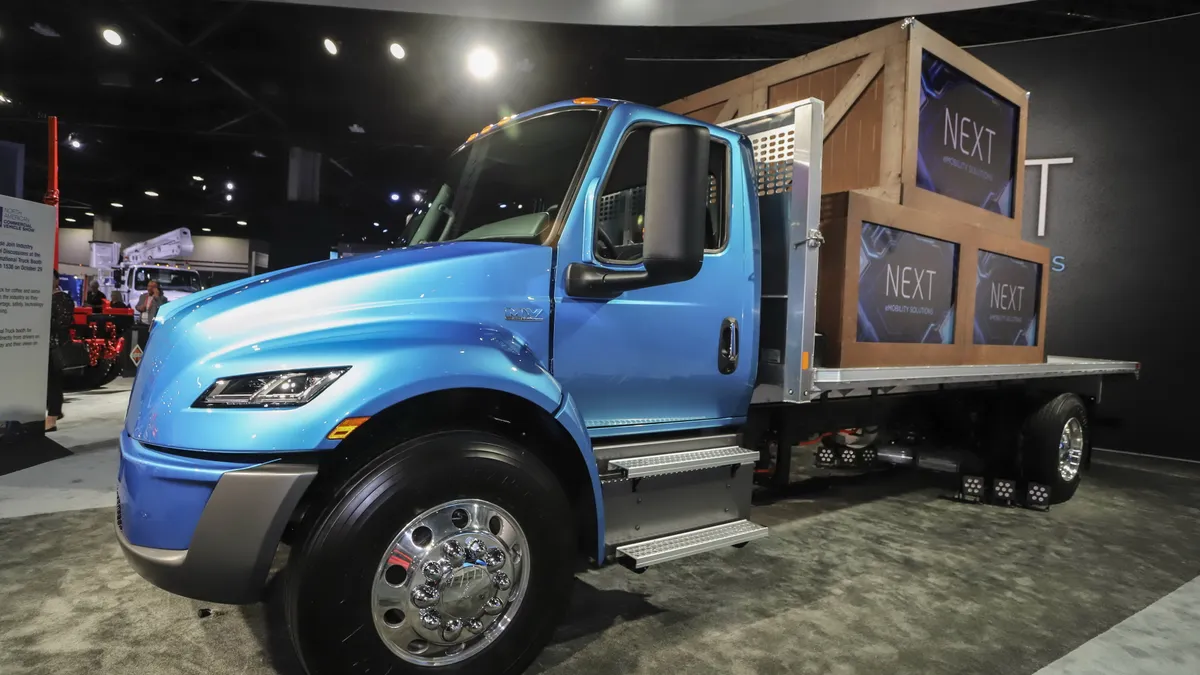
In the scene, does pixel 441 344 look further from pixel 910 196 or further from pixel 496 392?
pixel 910 196

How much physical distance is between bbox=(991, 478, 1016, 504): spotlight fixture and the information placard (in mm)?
8015

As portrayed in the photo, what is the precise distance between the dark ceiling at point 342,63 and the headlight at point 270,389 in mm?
6879

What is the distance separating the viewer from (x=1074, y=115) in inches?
300

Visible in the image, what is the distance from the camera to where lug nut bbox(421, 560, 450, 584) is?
199 cm

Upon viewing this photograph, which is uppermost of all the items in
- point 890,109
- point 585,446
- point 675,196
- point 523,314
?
point 890,109

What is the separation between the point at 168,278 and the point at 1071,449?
1896 centimetres

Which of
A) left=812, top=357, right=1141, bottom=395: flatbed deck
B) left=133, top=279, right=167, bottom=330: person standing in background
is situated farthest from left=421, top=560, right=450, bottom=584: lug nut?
left=133, top=279, right=167, bottom=330: person standing in background

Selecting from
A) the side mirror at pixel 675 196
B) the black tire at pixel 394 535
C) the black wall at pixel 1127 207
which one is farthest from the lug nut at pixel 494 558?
the black wall at pixel 1127 207

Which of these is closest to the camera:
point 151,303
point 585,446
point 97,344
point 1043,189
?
point 585,446

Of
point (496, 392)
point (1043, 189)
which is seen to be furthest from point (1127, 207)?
point (496, 392)

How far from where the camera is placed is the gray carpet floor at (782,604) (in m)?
2.47

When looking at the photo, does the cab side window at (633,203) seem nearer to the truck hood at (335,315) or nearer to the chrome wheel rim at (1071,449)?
the truck hood at (335,315)

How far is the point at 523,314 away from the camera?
91.9 inches

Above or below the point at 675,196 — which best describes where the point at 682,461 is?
below
